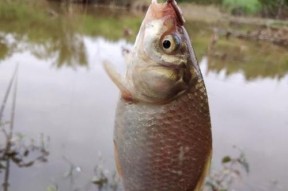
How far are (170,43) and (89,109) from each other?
179 inches

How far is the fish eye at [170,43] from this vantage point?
112cm

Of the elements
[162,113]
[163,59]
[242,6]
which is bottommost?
[162,113]

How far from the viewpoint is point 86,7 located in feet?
53.8

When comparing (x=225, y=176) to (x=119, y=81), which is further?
(x=225, y=176)

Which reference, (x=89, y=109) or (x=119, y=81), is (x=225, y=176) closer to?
(x=89, y=109)

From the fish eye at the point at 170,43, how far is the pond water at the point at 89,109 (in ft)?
7.22

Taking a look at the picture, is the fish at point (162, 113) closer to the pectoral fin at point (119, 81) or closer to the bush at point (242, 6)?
the pectoral fin at point (119, 81)

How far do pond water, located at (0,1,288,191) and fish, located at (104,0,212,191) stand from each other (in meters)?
2.18

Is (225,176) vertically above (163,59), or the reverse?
(163,59)

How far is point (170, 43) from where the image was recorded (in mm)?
1133

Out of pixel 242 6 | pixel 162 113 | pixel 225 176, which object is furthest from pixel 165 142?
pixel 242 6

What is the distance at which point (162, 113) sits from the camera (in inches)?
43.3

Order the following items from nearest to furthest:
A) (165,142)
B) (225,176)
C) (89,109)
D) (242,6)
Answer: (165,142) < (225,176) < (89,109) < (242,6)

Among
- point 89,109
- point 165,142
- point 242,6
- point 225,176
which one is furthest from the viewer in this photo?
point 242,6
